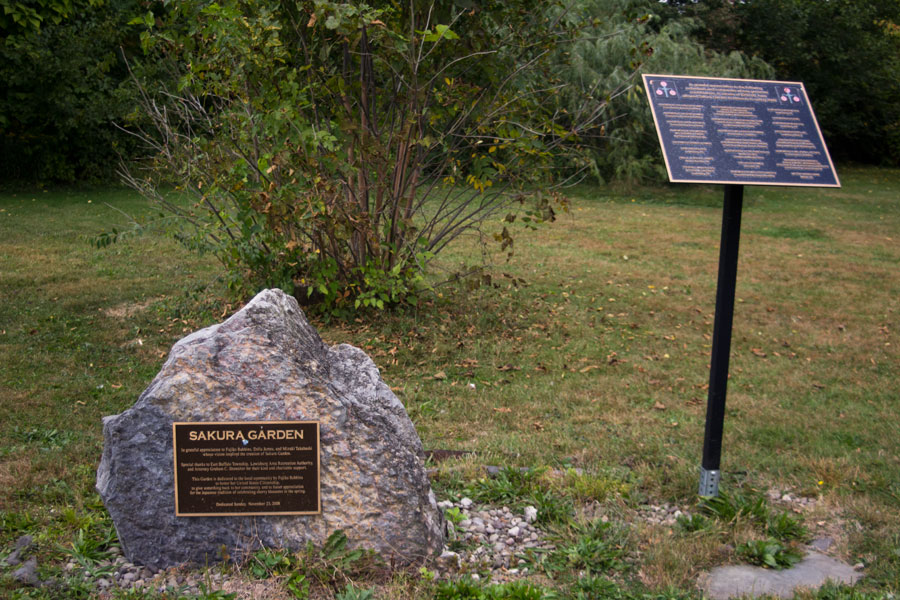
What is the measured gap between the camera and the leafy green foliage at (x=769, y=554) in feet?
11.7

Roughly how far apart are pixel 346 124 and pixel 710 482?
3837 mm

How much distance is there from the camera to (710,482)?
13.3 ft

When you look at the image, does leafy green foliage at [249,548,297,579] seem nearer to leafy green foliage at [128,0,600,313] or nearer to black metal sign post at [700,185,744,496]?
black metal sign post at [700,185,744,496]

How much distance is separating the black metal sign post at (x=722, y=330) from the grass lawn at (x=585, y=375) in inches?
14.7

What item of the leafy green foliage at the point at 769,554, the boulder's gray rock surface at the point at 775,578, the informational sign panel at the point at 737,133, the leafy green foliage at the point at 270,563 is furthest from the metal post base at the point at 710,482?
the leafy green foliage at the point at 270,563

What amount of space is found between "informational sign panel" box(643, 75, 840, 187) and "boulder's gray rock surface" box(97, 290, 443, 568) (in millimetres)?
1895

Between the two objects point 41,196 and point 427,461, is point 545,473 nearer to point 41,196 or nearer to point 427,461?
point 427,461

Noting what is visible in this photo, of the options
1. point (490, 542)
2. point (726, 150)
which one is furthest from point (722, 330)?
point (490, 542)

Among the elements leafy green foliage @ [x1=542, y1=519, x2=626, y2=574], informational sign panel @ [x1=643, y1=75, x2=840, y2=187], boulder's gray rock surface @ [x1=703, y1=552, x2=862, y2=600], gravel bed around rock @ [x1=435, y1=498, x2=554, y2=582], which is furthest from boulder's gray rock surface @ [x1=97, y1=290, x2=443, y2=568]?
informational sign panel @ [x1=643, y1=75, x2=840, y2=187]

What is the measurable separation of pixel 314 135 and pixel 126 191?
1337cm

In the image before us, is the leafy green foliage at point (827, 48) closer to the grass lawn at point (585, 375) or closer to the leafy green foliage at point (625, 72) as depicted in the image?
the leafy green foliage at point (625, 72)

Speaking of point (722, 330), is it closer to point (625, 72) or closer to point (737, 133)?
point (737, 133)

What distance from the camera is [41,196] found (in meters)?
16.2

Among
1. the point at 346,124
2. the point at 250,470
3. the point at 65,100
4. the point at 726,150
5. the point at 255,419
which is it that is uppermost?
the point at 65,100
